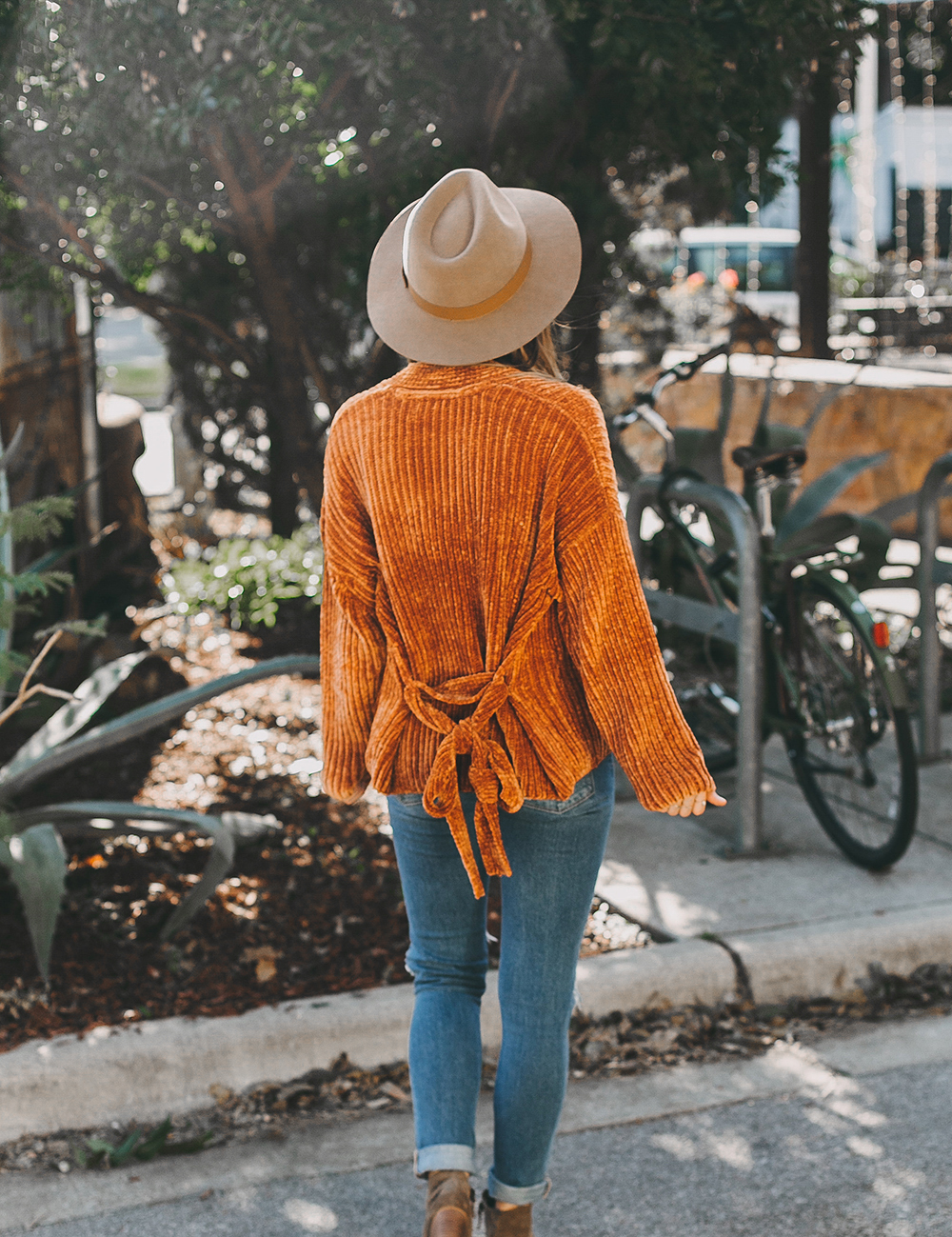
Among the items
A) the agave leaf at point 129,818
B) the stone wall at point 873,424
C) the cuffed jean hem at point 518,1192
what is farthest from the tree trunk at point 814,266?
the cuffed jean hem at point 518,1192

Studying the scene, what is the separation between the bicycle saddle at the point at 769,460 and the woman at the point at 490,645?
2.03 metres

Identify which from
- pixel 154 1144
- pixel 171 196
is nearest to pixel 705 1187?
pixel 154 1144

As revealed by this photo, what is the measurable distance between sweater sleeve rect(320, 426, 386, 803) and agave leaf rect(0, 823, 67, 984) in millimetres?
1099

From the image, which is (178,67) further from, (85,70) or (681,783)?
(681,783)

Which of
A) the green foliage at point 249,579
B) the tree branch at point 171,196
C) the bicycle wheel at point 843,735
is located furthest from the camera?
the green foliage at point 249,579

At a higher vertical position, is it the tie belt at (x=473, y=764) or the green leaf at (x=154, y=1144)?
the tie belt at (x=473, y=764)

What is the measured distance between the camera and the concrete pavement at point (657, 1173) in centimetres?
271

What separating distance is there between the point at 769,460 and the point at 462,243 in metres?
2.24

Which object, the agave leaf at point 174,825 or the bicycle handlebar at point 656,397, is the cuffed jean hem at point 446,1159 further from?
the bicycle handlebar at point 656,397

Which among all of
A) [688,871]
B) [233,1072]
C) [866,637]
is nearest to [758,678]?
[866,637]

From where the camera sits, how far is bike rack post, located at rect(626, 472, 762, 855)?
410cm

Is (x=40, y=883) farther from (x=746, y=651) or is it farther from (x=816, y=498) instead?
(x=816, y=498)

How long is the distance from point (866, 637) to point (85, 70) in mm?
2849

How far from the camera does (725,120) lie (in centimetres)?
500
